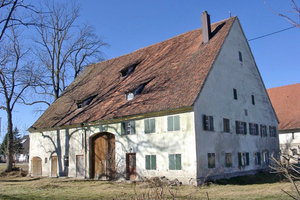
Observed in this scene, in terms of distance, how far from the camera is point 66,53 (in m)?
35.3

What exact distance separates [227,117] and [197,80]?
3.75m

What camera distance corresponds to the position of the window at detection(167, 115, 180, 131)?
18.2 meters

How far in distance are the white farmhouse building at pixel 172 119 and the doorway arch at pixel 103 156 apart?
73mm

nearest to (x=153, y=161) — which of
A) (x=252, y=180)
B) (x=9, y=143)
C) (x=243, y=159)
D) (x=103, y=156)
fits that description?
(x=103, y=156)

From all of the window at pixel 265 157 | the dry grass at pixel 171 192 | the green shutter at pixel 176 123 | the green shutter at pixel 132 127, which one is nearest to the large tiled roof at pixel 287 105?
the window at pixel 265 157

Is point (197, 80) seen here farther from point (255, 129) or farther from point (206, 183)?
point (255, 129)

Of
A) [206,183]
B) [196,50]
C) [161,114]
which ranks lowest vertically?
[206,183]

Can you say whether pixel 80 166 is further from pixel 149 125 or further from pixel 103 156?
pixel 149 125

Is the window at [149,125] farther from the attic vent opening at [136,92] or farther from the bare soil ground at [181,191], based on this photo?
the bare soil ground at [181,191]

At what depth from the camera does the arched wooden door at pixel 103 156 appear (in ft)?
72.0

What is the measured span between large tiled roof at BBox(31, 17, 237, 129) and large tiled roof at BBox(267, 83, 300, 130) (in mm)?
16116

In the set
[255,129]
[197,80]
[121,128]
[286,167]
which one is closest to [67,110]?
[121,128]

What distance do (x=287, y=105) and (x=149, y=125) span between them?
22.7 m

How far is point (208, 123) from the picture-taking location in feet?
61.2
